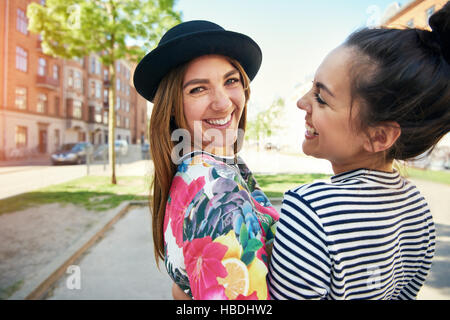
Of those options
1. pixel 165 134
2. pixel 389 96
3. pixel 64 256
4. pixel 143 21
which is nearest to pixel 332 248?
pixel 389 96

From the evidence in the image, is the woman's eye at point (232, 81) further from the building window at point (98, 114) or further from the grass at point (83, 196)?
the building window at point (98, 114)

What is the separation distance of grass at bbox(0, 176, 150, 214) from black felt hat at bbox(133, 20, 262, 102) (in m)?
4.44

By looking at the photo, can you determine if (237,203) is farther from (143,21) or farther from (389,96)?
(143,21)

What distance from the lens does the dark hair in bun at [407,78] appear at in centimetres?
71

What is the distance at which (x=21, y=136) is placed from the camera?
851 inches

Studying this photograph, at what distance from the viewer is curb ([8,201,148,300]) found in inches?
105

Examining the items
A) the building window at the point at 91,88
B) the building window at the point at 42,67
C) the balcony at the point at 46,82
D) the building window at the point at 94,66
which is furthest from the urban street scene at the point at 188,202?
the building window at the point at 94,66

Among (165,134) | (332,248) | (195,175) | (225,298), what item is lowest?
(225,298)

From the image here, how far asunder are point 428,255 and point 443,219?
521cm

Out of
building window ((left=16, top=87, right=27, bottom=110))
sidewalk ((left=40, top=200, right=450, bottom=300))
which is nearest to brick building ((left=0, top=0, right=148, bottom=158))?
building window ((left=16, top=87, right=27, bottom=110))

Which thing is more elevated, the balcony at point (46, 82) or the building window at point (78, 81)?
the building window at point (78, 81)

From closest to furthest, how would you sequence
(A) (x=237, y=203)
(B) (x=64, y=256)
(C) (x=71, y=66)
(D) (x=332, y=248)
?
(D) (x=332, y=248)
(A) (x=237, y=203)
(B) (x=64, y=256)
(C) (x=71, y=66)

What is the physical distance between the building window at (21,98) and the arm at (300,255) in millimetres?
26705

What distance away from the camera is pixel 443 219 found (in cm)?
493
